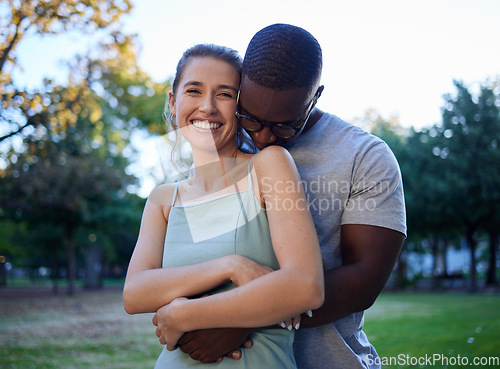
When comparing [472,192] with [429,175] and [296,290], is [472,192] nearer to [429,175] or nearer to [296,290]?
[429,175]

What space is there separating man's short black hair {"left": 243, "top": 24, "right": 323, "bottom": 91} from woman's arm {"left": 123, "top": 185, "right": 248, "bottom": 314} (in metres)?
0.70

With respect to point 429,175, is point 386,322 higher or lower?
lower

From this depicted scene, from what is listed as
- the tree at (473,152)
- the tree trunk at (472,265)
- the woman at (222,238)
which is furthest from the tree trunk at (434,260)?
the woman at (222,238)

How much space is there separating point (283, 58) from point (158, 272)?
0.98m

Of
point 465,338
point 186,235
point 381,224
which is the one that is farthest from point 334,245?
point 465,338

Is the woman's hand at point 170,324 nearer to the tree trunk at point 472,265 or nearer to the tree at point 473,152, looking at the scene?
the tree at point 473,152

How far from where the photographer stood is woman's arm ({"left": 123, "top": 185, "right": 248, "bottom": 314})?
6.02ft

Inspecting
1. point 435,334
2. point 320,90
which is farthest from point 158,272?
point 435,334

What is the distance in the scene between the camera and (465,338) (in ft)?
33.0

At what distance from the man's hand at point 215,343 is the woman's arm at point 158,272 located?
0.52ft

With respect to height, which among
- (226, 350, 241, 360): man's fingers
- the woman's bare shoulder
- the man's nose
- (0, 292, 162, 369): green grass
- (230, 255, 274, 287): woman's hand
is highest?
the man's nose

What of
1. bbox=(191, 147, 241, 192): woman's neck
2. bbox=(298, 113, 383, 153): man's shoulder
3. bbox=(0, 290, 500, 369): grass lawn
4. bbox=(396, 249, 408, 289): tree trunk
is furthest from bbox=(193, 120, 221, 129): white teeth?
bbox=(396, 249, 408, 289): tree trunk

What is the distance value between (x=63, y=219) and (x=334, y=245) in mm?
26817

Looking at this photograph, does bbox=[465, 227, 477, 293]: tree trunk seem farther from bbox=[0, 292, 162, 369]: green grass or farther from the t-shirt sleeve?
the t-shirt sleeve
